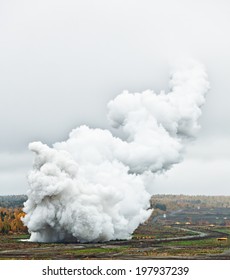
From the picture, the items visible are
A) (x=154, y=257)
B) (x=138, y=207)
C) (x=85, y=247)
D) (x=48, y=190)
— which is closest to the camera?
(x=154, y=257)

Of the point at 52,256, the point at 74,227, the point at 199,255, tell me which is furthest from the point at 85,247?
the point at 199,255

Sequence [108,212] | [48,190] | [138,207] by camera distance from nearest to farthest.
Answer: [48,190], [108,212], [138,207]

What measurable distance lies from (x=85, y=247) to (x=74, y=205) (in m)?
11.8

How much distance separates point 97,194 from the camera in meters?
120

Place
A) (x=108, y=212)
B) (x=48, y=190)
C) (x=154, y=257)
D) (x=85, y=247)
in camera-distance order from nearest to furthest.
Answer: (x=154, y=257)
(x=85, y=247)
(x=48, y=190)
(x=108, y=212)

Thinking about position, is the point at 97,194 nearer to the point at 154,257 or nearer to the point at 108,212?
the point at 108,212

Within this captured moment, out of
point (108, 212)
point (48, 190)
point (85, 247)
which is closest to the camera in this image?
point (85, 247)

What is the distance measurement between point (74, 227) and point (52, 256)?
26.9m

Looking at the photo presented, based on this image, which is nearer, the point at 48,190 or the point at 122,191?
Result: the point at 48,190

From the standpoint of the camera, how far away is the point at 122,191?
419 ft

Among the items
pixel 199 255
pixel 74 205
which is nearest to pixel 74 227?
pixel 74 205

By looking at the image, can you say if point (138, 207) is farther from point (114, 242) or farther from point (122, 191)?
point (114, 242)

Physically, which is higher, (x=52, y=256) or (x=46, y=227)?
(x=46, y=227)

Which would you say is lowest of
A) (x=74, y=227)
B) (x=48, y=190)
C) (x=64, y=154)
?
(x=74, y=227)
